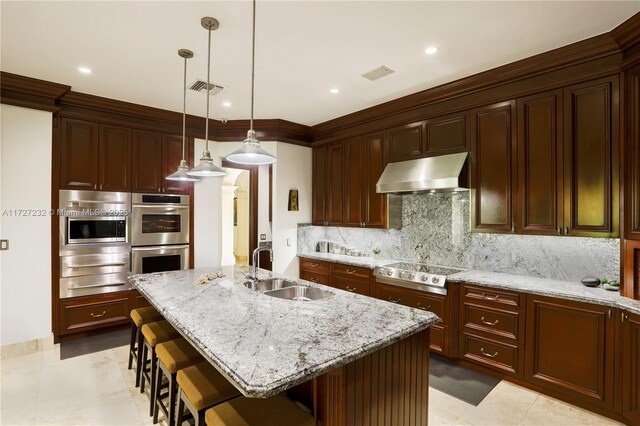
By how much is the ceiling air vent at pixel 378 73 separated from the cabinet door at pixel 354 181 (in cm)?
130

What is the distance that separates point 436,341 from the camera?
134 inches

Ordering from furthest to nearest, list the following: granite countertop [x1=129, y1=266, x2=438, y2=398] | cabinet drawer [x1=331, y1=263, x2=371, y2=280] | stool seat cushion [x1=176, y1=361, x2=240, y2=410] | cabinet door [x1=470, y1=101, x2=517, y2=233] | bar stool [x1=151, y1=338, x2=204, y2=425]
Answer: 1. cabinet drawer [x1=331, y1=263, x2=371, y2=280]
2. cabinet door [x1=470, y1=101, x2=517, y2=233]
3. bar stool [x1=151, y1=338, x2=204, y2=425]
4. stool seat cushion [x1=176, y1=361, x2=240, y2=410]
5. granite countertop [x1=129, y1=266, x2=438, y2=398]

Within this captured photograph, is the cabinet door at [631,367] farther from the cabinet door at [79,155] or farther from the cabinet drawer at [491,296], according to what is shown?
the cabinet door at [79,155]

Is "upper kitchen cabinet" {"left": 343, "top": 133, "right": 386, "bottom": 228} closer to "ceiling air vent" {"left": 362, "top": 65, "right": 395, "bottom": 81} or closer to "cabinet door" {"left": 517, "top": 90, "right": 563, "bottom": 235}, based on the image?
"ceiling air vent" {"left": 362, "top": 65, "right": 395, "bottom": 81}

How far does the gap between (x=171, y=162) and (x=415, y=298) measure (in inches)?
143

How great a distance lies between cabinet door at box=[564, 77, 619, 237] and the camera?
2.60 meters

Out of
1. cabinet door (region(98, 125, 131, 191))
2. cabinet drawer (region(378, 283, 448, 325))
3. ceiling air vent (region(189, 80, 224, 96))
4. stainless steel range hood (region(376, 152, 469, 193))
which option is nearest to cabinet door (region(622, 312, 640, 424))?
cabinet drawer (region(378, 283, 448, 325))

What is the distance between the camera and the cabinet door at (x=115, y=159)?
13.5 feet

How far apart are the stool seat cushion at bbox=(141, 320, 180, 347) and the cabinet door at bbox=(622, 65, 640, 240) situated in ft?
11.3

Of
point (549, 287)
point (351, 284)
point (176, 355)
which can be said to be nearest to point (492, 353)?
point (549, 287)

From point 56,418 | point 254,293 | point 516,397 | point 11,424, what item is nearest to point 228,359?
point 254,293

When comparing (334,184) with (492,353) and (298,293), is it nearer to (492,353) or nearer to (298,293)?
(298,293)

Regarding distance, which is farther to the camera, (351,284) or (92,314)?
(351,284)

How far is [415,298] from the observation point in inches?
139
